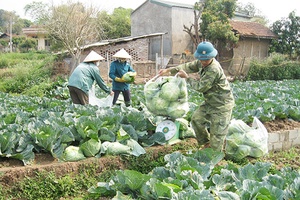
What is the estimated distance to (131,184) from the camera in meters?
3.51

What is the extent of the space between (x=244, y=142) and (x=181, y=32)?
77.3ft

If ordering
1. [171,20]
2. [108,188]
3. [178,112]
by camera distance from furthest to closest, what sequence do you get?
[171,20]
[178,112]
[108,188]

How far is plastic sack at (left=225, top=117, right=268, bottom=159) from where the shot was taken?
5.32 meters

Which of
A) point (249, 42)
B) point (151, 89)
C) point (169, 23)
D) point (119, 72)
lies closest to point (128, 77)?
point (119, 72)

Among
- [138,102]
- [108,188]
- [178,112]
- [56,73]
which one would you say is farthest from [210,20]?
[108,188]

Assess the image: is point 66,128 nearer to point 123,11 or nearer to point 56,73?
point 56,73

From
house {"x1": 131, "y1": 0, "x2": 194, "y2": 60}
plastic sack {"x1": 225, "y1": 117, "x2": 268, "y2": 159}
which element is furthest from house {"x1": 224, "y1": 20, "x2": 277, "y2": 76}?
plastic sack {"x1": 225, "y1": 117, "x2": 268, "y2": 159}

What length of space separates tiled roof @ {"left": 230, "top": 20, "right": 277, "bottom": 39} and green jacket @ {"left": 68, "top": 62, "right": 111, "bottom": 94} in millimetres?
20535

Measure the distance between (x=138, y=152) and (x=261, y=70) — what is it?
17.3m

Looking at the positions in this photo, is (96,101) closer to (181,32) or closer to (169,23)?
(169,23)

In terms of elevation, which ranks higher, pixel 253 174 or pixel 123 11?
pixel 123 11

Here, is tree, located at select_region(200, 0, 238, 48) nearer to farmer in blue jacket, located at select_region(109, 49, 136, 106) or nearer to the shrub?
the shrub

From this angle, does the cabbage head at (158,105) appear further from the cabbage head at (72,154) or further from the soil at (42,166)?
the cabbage head at (72,154)

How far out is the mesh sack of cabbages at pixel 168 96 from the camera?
514 centimetres
